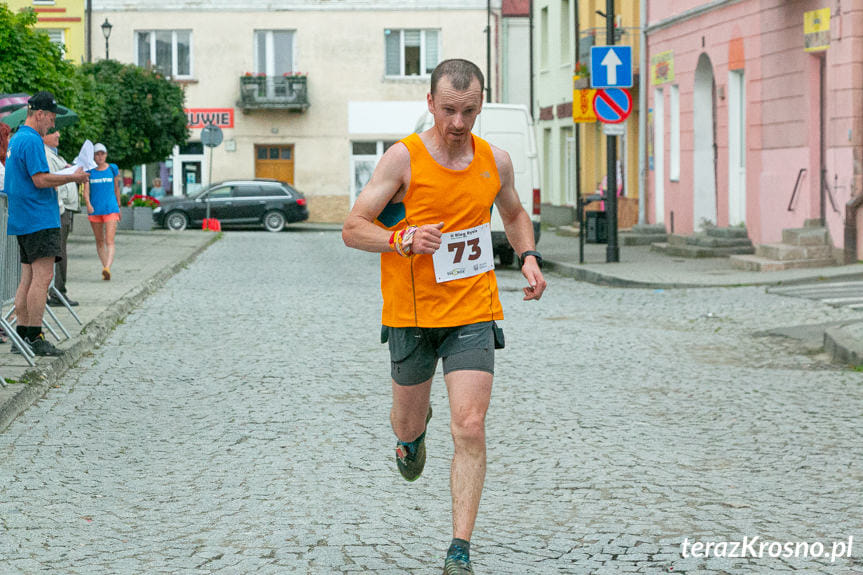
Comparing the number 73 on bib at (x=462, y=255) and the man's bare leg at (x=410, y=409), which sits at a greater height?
the number 73 on bib at (x=462, y=255)

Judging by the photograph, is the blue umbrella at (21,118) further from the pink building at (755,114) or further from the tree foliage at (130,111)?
the tree foliage at (130,111)

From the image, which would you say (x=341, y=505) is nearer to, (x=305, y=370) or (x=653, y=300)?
(x=305, y=370)

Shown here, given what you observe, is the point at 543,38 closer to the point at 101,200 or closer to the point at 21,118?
the point at 101,200

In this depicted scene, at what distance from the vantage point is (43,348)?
10.4m

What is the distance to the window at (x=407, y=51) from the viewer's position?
49719 millimetres

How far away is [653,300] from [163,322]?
5.90m

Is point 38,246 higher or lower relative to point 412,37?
lower

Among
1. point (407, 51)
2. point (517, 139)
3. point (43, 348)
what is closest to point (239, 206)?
point (407, 51)

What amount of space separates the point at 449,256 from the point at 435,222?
0.14 m

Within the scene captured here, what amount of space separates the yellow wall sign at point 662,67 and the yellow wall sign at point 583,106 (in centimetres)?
661

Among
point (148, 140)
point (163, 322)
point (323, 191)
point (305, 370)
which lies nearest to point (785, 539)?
point (305, 370)

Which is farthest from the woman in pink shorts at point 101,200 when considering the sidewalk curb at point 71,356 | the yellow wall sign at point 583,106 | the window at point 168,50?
the window at point 168,50

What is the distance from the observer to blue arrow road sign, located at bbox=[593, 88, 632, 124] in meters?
21.9

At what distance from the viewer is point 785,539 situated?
5.47 metres
